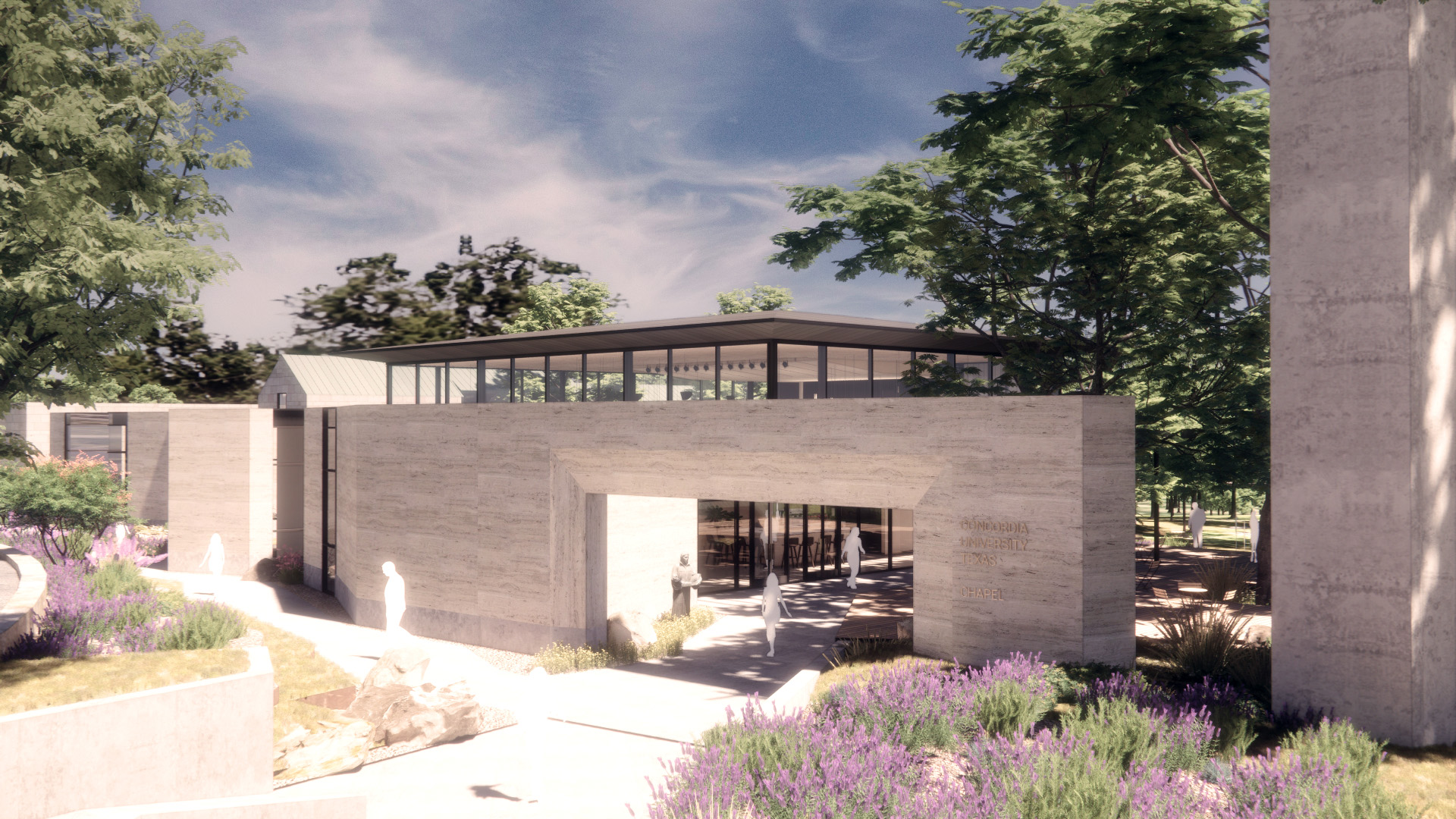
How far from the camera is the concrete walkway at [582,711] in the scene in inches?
432

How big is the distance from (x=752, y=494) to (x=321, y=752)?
871cm

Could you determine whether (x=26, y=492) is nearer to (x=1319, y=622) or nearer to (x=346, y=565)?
(x=346, y=565)

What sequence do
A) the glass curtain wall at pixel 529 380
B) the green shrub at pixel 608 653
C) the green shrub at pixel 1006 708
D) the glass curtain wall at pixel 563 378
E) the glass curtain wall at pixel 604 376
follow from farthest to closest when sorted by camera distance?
the glass curtain wall at pixel 529 380 → the glass curtain wall at pixel 563 378 → the glass curtain wall at pixel 604 376 → the green shrub at pixel 608 653 → the green shrub at pixel 1006 708

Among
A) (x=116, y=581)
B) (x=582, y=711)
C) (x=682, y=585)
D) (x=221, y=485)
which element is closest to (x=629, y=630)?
(x=682, y=585)

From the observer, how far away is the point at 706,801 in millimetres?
7633

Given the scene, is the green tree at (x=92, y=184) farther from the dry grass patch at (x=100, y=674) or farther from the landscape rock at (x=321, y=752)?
the landscape rock at (x=321, y=752)

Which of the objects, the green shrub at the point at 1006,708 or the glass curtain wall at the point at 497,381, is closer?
the green shrub at the point at 1006,708

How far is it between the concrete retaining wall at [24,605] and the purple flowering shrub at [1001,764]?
14062mm

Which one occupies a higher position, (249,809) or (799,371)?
(799,371)

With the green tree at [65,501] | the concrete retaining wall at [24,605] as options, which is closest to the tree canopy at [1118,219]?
the concrete retaining wall at [24,605]

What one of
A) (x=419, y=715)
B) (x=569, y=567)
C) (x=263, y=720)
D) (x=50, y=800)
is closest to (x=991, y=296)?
(x=569, y=567)

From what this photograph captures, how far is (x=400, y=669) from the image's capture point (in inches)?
589

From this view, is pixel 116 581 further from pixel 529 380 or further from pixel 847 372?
pixel 847 372

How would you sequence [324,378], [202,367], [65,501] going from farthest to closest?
[202,367], [324,378], [65,501]
